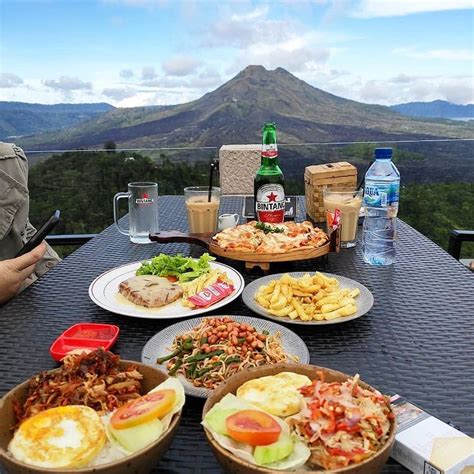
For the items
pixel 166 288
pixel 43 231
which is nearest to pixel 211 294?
pixel 166 288

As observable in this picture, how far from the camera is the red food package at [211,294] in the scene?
5.06ft

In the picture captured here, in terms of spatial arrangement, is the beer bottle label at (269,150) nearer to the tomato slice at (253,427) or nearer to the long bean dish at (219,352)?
the long bean dish at (219,352)

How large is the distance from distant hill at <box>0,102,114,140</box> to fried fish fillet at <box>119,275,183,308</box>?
2824mm

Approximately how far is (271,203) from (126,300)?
868 mm

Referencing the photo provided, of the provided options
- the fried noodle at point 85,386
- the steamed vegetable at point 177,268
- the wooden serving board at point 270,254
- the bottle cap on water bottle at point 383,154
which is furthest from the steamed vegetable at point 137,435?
the bottle cap on water bottle at point 383,154

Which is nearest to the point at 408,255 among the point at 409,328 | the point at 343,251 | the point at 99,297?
the point at 343,251

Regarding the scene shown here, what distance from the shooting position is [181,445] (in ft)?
3.12

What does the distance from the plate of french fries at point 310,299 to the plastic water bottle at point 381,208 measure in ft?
1.39

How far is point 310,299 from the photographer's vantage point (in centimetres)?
152

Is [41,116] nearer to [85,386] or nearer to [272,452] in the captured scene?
[85,386]

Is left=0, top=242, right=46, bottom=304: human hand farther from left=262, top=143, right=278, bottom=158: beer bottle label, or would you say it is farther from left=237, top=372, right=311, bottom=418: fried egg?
left=237, top=372, right=311, bottom=418: fried egg

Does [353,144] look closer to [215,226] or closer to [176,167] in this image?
[176,167]

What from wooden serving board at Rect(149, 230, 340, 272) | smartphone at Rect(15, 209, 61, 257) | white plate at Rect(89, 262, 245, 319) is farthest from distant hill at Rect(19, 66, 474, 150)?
white plate at Rect(89, 262, 245, 319)

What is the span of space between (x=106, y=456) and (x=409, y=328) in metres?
0.93
